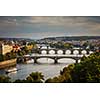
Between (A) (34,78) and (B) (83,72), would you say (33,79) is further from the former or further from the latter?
(B) (83,72)

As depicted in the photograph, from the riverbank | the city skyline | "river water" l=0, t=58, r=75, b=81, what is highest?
the city skyline

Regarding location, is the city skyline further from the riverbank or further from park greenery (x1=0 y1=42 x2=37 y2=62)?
the riverbank

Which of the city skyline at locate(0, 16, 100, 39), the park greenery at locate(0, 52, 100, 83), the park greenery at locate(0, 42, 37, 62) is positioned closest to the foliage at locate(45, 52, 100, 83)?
the park greenery at locate(0, 52, 100, 83)

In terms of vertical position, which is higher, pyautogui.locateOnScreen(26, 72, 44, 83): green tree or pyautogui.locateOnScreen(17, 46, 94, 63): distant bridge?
pyautogui.locateOnScreen(17, 46, 94, 63): distant bridge

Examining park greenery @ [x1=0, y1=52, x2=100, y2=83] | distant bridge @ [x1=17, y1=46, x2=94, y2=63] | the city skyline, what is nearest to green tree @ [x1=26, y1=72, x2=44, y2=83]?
park greenery @ [x1=0, y1=52, x2=100, y2=83]

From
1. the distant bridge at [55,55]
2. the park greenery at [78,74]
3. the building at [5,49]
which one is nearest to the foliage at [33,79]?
the park greenery at [78,74]
